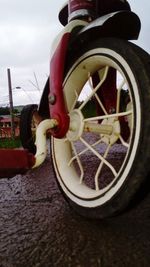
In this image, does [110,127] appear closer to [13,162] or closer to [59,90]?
[59,90]

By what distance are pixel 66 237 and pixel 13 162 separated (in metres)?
0.35

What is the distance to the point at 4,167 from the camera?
135 cm

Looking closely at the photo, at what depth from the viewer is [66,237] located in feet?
4.22

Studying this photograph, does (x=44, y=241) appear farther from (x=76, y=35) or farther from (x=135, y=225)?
(x=76, y=35)

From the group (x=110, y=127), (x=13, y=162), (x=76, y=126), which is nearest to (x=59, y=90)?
(x=76, y=126)

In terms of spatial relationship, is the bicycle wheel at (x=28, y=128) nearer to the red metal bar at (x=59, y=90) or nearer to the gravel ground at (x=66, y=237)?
the gravel ground at (x=66, y=237)

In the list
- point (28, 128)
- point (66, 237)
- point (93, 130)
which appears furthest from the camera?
point (28, 128)

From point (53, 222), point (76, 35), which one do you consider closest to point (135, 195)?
point (53, 222)

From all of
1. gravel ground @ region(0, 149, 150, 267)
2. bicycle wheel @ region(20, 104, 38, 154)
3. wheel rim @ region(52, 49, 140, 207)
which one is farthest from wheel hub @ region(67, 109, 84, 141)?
bicycle wheel @ region(20, 104, 38, 154)

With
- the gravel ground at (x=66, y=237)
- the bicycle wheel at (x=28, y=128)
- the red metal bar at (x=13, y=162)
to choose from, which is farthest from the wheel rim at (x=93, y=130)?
the bicycle wheel at (x=28, y=128)

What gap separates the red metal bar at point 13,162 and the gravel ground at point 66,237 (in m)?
0.24

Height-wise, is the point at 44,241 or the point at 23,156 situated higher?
the point at 23,156

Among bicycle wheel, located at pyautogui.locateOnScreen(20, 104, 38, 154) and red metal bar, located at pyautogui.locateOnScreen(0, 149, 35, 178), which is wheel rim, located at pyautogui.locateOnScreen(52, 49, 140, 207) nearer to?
red metal bar, located at pyautogui.locateOnScreen(0, 149, 35, 178)

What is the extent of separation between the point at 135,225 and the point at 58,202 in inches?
21.2
